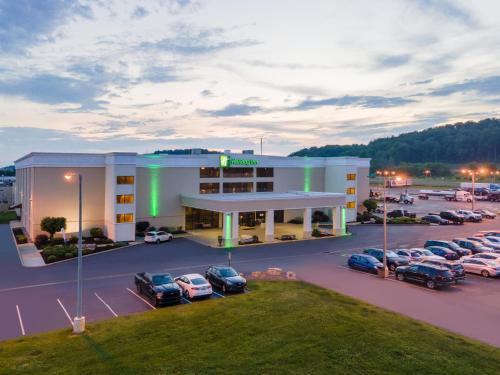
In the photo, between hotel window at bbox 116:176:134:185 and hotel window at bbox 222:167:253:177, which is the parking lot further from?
hotel window at bbox 222:167:253:177

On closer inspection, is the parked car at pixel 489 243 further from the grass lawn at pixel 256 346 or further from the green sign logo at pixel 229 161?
the green sign logo at pixel 229 161

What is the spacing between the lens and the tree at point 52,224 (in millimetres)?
43344

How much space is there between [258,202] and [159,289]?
23537 mm

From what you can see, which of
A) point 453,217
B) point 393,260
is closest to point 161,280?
point 393,260

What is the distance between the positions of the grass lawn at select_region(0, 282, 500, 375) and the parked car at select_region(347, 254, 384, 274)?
31.1 feet

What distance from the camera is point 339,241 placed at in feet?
153

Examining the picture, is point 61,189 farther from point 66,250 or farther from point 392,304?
point 392,304

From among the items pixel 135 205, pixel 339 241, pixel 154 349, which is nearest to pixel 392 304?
pixel 154 349

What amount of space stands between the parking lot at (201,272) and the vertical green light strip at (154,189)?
826cm

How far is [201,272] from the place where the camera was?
31.7 metres

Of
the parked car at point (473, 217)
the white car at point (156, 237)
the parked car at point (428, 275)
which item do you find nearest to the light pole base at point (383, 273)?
the parked car at point (428, 275)

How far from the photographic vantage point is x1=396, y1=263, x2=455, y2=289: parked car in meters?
27.3

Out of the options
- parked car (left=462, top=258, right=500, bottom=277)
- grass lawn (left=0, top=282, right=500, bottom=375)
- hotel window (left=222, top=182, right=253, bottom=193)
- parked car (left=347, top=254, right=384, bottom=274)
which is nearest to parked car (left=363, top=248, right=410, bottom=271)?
parked car (left=347, top=254, right=384, bottom=274)

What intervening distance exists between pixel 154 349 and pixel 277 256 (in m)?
22.3
